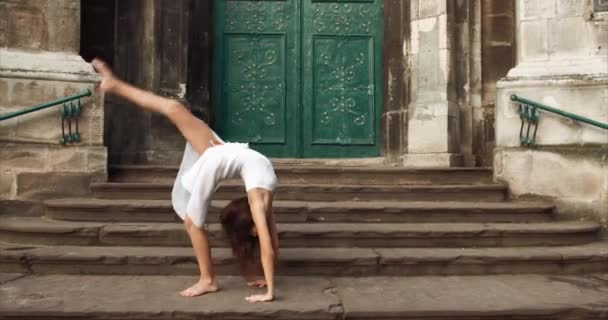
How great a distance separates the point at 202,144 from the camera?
3619 millimetres

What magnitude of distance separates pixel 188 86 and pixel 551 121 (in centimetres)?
411

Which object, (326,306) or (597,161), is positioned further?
(597,161)

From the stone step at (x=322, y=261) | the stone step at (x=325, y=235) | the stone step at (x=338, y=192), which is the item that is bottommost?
the stone step at (x=322, y=261)

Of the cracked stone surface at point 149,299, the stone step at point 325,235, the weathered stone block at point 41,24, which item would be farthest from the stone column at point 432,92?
the weathered stone block at point 41,24

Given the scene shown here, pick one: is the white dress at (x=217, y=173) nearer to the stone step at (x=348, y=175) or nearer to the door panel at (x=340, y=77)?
the stone step at (x=348, y=175)

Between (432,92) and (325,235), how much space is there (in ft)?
9.78

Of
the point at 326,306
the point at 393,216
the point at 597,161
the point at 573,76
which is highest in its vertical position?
the point at 573,76

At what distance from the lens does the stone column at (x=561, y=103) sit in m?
5.33

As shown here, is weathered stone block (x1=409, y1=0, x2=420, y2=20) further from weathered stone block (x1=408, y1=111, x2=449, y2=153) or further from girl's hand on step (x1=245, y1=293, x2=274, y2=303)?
girl's hand on step (x1=245, y1=293, x2=274, y2=303)

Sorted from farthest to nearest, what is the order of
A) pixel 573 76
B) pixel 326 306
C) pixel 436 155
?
pixel 436 155 < pixel 573 76 < pixel 326 306

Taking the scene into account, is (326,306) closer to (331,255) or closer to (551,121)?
(331,255)

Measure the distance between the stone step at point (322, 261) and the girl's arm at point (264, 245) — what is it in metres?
0.76

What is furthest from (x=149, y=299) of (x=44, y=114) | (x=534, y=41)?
(x=534, y=41)

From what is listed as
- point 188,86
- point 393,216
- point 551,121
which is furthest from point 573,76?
point 188,86
